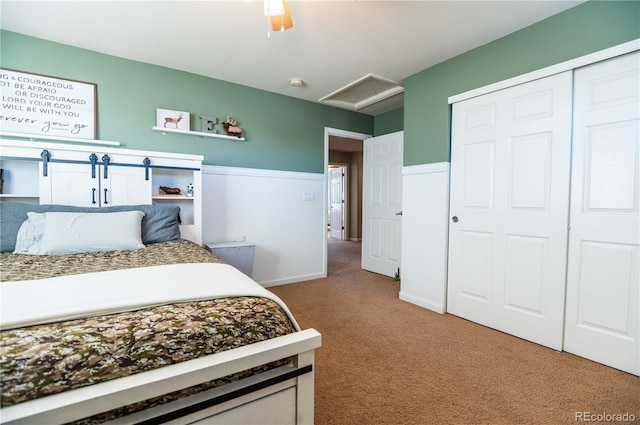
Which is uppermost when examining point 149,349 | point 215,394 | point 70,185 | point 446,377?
point 70,185

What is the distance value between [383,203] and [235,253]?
7.11ft

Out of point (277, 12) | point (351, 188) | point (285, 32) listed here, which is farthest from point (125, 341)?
point (351, 188)

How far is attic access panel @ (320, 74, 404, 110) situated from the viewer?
3.05m

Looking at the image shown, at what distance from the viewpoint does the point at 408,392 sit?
1.51 m

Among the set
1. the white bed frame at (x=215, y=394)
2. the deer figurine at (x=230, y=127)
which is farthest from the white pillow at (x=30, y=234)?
the deer figurine at (x=230, y=127)

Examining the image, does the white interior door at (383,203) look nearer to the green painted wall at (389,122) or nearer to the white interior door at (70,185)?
the green painted wall at (389,122)

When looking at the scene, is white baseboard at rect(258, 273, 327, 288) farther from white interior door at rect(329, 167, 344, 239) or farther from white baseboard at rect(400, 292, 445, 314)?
white interior door at rect(329, 167, 344, 239)

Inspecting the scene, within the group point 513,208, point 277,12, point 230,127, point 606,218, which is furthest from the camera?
point 230,127

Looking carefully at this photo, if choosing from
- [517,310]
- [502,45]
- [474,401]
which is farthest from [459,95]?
[474,401]

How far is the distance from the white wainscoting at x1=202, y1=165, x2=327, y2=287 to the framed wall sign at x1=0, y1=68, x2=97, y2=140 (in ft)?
3.42

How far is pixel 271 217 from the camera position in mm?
3410

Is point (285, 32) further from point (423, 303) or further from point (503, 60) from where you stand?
point (423, 303)

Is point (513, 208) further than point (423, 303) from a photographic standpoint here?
No

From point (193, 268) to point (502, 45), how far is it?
2693 millimetres
